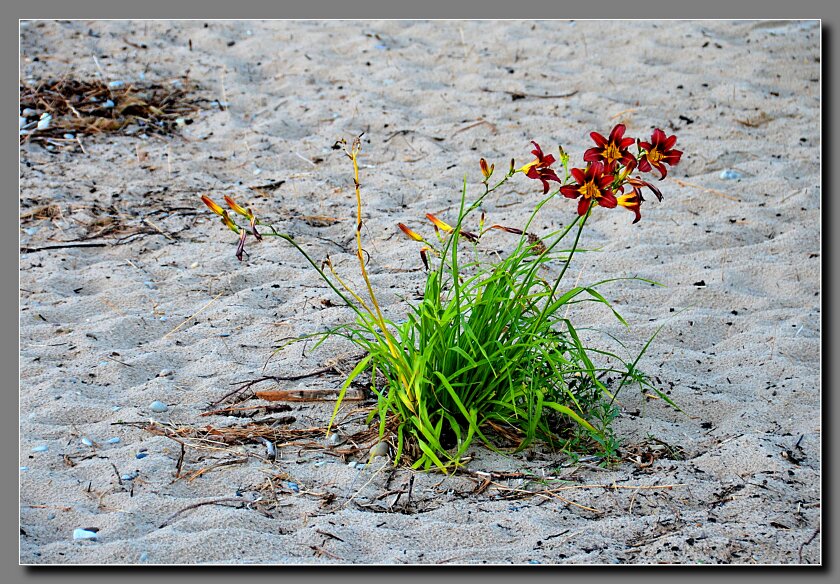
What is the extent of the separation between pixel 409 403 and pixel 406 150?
2.22 m

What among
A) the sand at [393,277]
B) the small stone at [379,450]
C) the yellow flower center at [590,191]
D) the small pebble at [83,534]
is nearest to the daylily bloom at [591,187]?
the yellow flower center at [590,191]

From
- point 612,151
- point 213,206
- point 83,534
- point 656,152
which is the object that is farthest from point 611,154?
point 83,534

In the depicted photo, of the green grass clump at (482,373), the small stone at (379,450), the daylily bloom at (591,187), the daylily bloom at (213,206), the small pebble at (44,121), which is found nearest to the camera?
the daylily bloom at (213,206)

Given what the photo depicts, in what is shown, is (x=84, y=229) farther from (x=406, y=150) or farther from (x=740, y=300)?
(x=740, y=300)

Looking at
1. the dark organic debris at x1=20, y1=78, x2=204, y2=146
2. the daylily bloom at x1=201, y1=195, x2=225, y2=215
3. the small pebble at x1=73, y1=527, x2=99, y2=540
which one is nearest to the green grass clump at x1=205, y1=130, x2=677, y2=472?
the daylily bloom at x1=201, y1=195, x2=225, y2=215

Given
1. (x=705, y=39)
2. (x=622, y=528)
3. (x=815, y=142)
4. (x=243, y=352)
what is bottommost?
(x=622, y=528)

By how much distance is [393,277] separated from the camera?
3354 mm

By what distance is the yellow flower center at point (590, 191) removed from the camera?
2.10m

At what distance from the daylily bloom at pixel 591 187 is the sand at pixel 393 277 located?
73 cm

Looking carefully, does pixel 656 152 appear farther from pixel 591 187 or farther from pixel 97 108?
pixel 97 108

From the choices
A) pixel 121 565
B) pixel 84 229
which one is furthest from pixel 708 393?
pixel 84 229

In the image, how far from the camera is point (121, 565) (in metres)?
2.00

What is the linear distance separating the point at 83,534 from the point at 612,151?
1526 millimetres

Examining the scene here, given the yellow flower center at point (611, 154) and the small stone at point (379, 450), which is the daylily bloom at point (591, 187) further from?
the small stone at point (379, 450)
